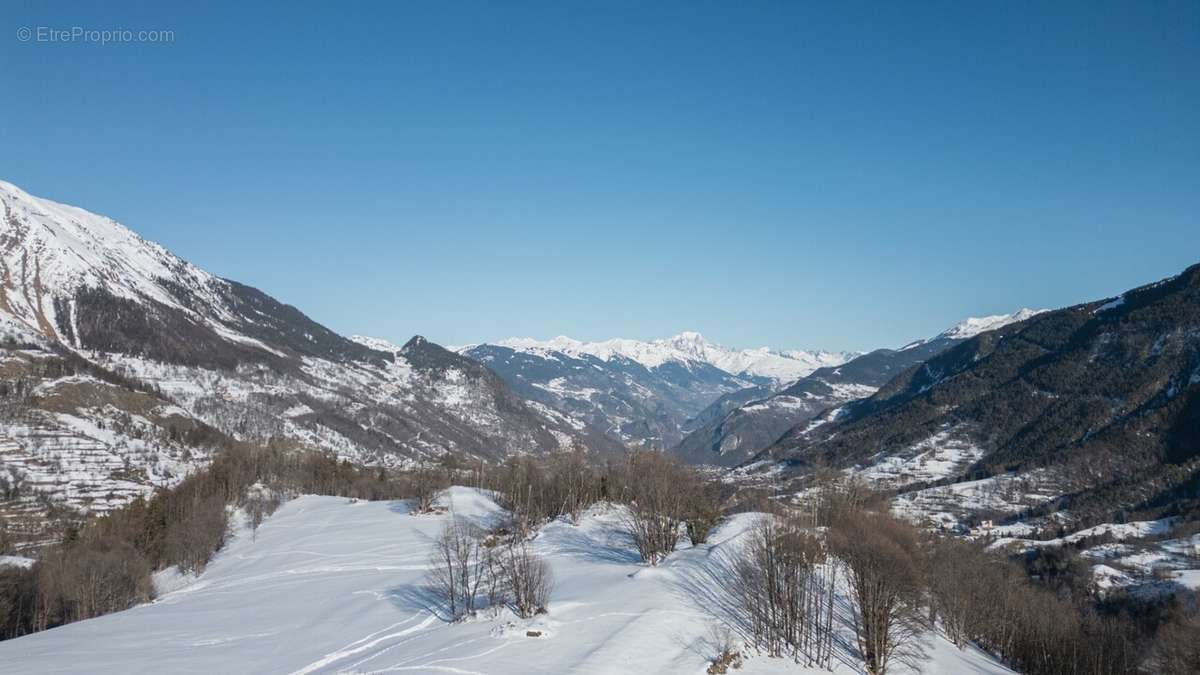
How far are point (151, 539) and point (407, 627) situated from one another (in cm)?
7323

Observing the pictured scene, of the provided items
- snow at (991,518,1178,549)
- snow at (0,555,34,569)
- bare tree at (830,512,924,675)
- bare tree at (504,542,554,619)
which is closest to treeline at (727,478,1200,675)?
bare tree at (830,512,924,675)

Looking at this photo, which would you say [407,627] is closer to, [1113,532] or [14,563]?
[14,563]

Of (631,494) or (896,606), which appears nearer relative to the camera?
(896,606)

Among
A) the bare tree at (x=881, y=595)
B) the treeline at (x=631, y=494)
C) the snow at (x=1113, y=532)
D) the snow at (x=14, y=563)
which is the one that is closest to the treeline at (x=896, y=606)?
the bare tree at (x=881, y=595)

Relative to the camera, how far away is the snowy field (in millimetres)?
32688

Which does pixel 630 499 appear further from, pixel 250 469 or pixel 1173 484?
pixel 1173 484

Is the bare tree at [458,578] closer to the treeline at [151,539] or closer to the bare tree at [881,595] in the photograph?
the bare tree at [881,595]

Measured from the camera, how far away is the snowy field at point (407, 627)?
107ft

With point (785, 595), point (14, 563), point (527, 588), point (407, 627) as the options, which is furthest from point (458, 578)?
point (14, 563)

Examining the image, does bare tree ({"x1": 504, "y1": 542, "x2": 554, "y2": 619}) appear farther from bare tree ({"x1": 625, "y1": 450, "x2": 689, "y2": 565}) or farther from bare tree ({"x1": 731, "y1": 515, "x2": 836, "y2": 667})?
bare tree ({"x1": 625, "y1": 450, "x2": 689, "y2": 565})

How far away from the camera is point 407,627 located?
Answer: 39.8m

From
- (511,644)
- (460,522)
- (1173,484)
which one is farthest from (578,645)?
(1173,484)

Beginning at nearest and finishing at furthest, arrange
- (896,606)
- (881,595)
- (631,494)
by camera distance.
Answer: (881,595), (896,606), (631,494)

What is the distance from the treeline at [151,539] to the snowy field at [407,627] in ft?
54.2
